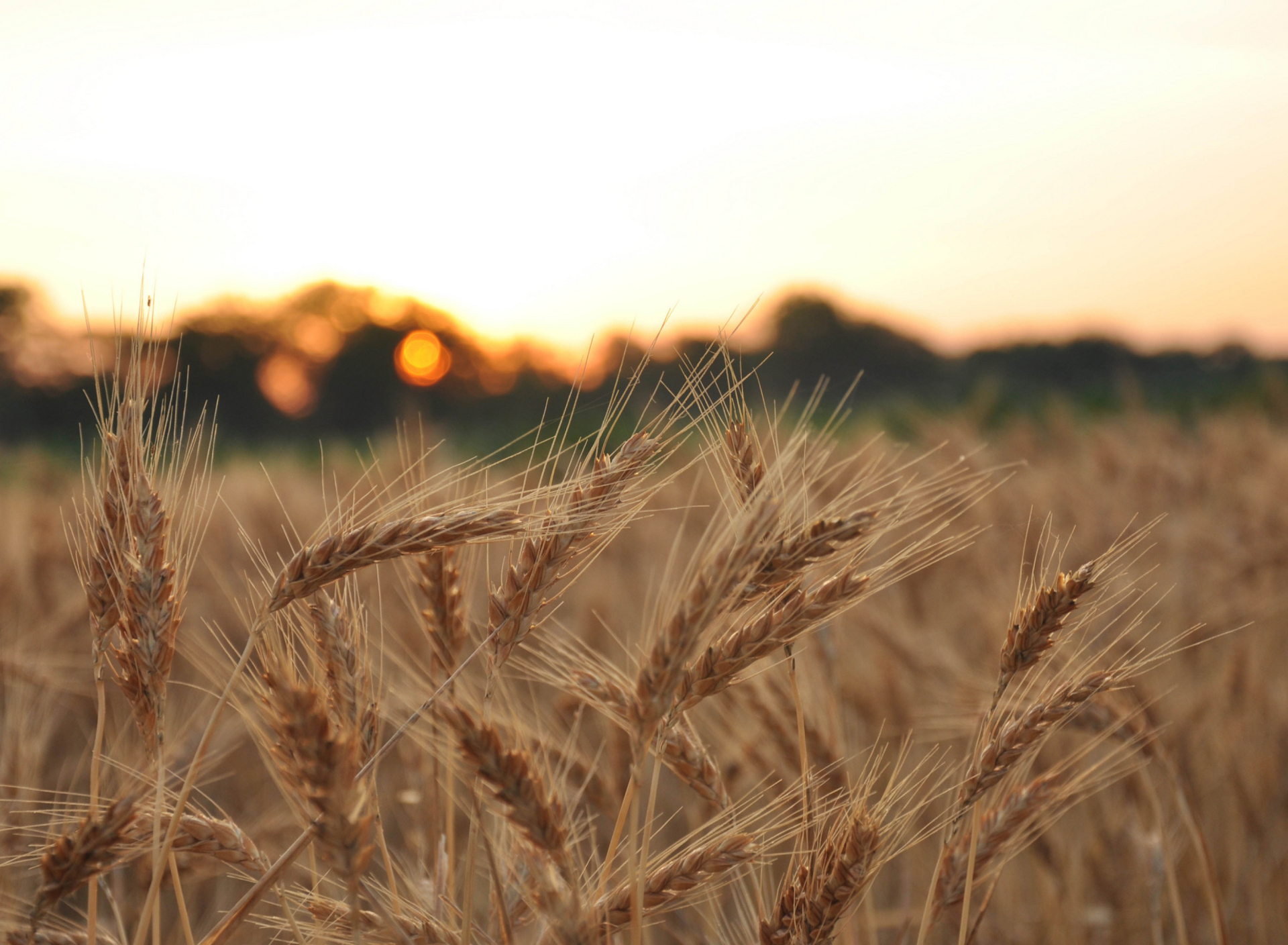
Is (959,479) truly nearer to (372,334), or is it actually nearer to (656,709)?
(656,709)

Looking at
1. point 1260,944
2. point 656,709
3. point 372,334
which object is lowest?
point 1260,944

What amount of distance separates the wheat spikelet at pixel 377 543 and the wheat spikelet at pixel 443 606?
0.37 ft

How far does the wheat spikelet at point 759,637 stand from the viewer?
3.09ft

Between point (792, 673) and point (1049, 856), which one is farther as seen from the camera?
point (1049, 856)

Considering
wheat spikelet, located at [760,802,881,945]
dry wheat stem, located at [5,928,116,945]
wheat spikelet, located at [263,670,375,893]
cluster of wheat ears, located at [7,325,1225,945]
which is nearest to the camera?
wheat spikelet, located at [263,670,375,893]

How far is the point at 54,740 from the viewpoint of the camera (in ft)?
11.3

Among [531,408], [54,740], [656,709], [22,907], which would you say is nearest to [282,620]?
[656,709]

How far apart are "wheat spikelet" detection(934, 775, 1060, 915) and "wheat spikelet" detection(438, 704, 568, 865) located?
0.58 meters

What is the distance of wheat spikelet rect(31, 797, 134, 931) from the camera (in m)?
0.90

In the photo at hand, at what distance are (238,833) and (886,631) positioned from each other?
2.13m

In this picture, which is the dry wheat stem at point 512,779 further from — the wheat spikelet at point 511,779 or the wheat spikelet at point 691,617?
the wheat spikelet at point 691,617

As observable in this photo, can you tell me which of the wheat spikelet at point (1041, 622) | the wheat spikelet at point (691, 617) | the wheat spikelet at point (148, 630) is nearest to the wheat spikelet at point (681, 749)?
the wheat spikelet at point (691, 617)

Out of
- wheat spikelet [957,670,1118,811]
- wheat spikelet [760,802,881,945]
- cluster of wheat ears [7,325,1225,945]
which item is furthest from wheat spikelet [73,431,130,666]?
wheat spikelet [957,670,1118,811]

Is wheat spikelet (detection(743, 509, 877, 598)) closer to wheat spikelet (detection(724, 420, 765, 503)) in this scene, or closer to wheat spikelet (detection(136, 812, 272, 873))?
wheat spikelet (detection(724, 420, 765, 503))
